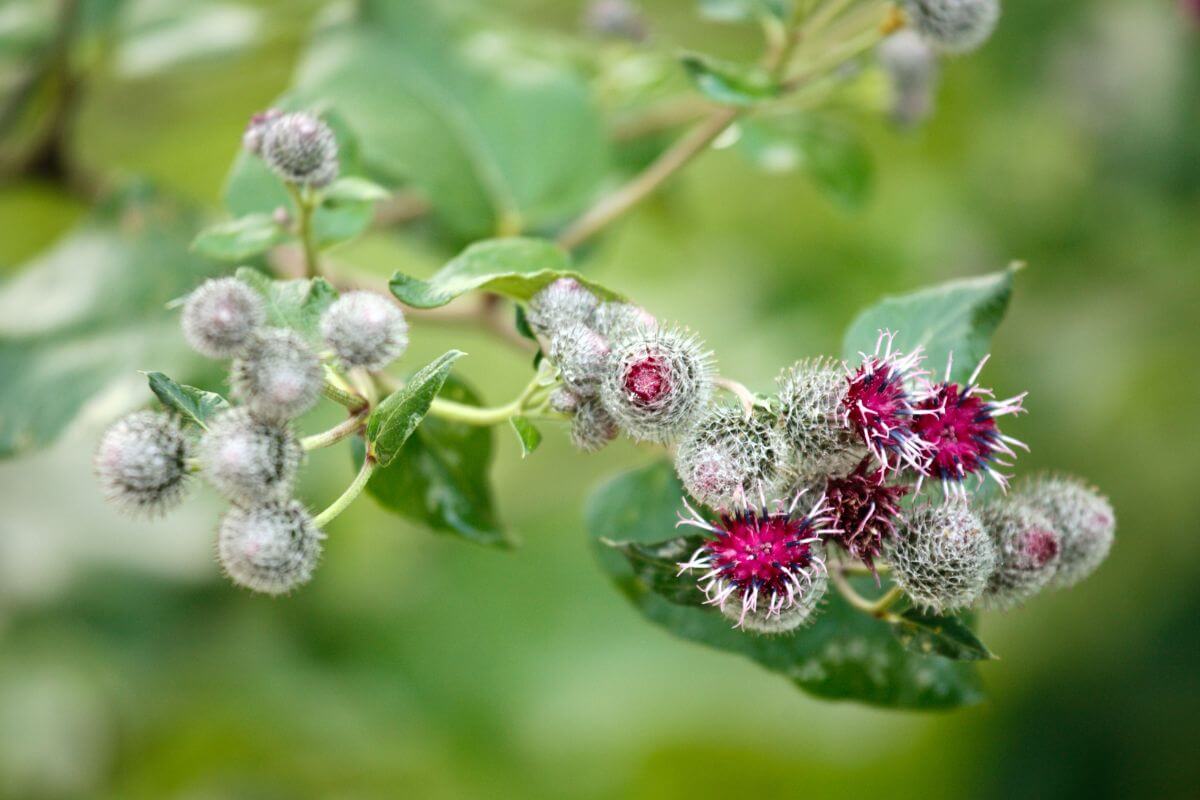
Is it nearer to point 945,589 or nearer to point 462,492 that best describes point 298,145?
point 462,492

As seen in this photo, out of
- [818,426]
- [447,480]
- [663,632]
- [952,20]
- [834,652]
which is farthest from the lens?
[663,632]

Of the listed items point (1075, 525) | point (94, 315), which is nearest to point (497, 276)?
point (1075, 525)

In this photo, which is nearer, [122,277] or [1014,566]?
[1014,566]

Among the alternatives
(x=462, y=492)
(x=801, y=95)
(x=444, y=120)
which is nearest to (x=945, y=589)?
(x=462, y=492)

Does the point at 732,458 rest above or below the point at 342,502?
above

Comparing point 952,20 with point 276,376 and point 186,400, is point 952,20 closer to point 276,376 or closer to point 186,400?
point 276,376

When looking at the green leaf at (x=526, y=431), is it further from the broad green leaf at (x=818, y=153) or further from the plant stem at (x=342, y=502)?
the broad green leaf at (x=818, y=153)

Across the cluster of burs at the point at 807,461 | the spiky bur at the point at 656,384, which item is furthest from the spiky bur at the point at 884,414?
the spiky bur at the point at 656,384

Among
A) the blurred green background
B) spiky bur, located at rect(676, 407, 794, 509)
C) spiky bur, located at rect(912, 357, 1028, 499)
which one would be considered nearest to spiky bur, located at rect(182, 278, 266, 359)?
spiky bur, located at rect(676, 407, 794, 509)
